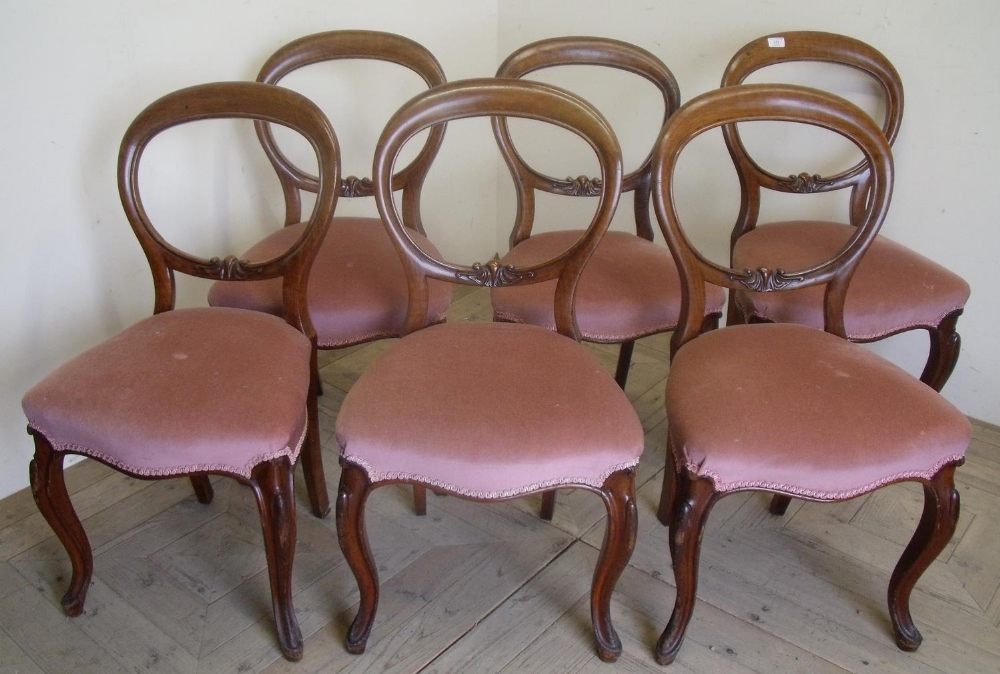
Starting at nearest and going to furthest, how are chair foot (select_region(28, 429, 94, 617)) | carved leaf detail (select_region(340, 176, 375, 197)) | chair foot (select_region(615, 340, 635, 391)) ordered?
chair foot (select_region(28, 429, 94, 617)) → carved leaf detail (select_region(340, 176, 375, 197)) → chair foot (select_region(615, 340, 635, 391))

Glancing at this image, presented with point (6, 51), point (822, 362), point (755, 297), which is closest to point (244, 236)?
point (6, 51)

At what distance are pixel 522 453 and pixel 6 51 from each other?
1.23 m

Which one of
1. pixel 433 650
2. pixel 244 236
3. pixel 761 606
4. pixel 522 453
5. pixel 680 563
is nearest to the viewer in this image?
pixel 522 453

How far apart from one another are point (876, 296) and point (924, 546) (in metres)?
0.52

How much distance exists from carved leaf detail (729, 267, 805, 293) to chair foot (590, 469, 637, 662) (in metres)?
0.47

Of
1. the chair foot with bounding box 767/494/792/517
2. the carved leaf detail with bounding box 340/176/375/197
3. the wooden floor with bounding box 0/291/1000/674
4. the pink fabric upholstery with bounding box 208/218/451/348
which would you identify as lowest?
the wooden floor with bounding box 0/291/1000/674

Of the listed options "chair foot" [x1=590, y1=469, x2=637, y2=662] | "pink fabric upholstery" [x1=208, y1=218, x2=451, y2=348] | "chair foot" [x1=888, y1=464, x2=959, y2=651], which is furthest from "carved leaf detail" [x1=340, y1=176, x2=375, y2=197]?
"chair foot" [x1=888, y1=464, x2=959, y2=651]

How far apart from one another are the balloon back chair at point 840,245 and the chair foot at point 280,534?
40.2 inches

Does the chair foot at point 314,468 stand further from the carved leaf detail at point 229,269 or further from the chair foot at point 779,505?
the chair foot at point 779,505

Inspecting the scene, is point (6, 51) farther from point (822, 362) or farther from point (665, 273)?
point (822, 362)

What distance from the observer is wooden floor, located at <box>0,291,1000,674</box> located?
1405 mm

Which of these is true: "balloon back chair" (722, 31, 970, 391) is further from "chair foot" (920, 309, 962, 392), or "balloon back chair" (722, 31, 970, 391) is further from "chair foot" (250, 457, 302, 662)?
"chair foot" (250, 457, 302, 662)

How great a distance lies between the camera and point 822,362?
1.36 meters

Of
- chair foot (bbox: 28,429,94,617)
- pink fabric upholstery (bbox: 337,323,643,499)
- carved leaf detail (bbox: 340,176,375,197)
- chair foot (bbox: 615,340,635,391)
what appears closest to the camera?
pink fabric upholstery (bbox: 337,323,643,499)
